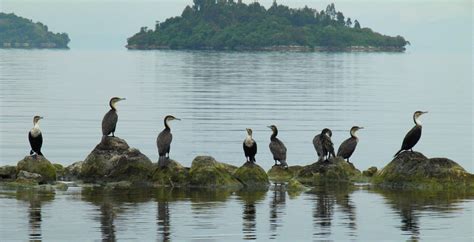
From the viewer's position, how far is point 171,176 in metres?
30.8

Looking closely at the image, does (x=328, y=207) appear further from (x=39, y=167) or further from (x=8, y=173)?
(x=8, y=173)

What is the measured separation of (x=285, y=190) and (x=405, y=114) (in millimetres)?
37141

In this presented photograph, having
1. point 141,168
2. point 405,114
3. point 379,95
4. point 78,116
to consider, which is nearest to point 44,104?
point 78,116

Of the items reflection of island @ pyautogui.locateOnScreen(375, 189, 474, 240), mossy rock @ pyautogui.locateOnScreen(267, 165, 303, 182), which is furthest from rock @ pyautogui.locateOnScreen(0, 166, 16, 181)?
reflection of island @ pyautogui.locateOnScreen(375, 189, 474, 240)

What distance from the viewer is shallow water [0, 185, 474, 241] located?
76.2 ft

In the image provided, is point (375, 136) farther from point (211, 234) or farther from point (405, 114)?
point (211, 234)

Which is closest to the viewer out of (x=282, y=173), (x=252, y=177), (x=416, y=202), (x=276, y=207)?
(x=276, y=207)

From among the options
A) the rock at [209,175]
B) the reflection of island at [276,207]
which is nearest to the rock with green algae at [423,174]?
the reflection of island at [276,207]

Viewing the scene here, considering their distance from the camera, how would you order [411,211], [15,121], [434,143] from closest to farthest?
[411,211] → [434,143] → [15,121]

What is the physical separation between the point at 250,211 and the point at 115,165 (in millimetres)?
6228

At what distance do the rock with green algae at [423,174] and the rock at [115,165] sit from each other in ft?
22.6

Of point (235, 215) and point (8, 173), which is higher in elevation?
point (8, 173)

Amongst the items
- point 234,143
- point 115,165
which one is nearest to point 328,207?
point 115,165

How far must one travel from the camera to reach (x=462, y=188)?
30203 millimetres
